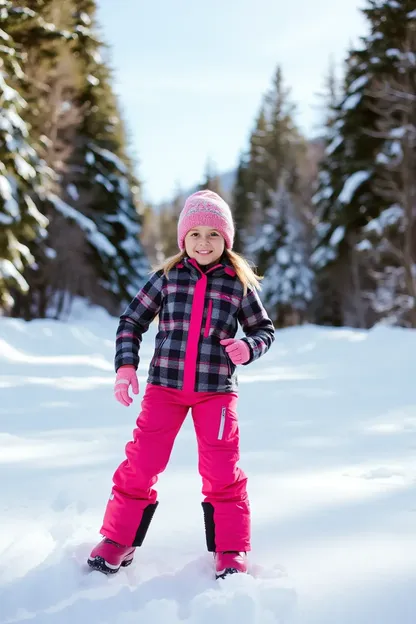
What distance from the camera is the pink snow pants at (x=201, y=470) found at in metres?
2.45

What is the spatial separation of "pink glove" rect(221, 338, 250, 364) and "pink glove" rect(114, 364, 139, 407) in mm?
436

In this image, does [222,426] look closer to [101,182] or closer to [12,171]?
[12,171]

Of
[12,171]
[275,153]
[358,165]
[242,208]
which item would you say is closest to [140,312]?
[12,171]

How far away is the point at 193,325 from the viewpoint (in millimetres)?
2576

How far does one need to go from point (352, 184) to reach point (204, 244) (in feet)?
62.2

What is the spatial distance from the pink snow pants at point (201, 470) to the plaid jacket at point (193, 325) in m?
0.08

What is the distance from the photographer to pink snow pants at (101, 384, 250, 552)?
245cm

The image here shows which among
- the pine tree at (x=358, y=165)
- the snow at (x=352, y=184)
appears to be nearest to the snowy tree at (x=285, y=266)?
the pine tree at (x=358, y=165)

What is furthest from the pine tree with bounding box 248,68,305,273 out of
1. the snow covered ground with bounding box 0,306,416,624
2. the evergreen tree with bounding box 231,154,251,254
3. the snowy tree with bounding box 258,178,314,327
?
the snow covered ground with bounding box 0,306,416,624

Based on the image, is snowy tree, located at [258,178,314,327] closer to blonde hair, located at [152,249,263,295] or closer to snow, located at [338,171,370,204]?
snow, located at [338,171,370,204]

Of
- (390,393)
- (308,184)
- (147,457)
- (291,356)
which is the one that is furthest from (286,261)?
(147,457)

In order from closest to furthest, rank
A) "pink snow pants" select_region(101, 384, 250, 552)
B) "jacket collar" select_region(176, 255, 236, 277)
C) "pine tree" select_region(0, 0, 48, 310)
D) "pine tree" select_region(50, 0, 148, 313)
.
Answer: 1. "pink snow pants" select_region(101, 384, 250, 552)
2. "jacket collar" select_region(176, 255, 236, 277)
3. "pine tree" select_region(0, 0, 48, 310)
4. "pine tree" select_region(50, 0, 148, 313)

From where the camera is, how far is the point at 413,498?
3158 millimetres

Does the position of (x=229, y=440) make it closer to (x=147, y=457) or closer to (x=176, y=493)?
(x=147, y=457)
